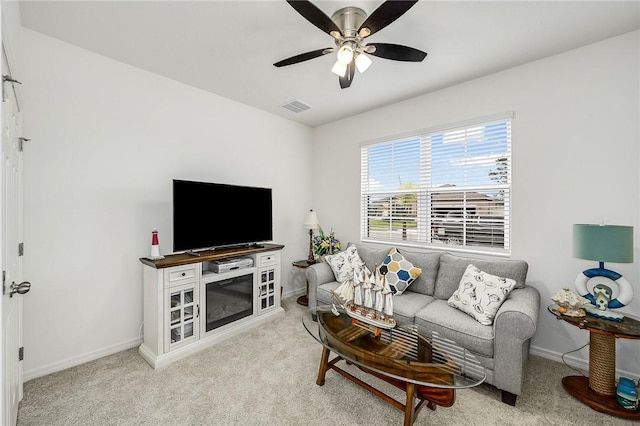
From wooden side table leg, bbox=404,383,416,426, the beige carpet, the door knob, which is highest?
the door knob

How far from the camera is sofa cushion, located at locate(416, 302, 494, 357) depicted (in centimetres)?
207

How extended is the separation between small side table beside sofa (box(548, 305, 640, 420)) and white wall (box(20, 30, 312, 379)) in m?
3.36

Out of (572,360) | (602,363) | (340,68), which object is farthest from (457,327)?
(340,68)

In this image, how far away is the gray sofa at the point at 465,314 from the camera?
195 cm

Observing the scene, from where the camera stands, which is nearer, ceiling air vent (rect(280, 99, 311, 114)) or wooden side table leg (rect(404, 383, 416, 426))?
wooden side table leg (rect(404, 383, 416, 426))

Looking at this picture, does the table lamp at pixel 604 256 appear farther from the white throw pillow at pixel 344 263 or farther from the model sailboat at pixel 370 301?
the white throw pillow at pixel 344 263

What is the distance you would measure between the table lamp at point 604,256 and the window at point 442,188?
0.77 meters

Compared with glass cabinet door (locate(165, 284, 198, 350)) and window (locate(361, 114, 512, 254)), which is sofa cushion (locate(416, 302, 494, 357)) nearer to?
window (locate(361, 114, 512, 254))

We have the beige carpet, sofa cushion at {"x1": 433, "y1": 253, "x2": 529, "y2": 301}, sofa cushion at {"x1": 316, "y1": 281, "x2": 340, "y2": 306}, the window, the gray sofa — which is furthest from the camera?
sofa cushion at {"x1": 316, "y1": 281, "x2": 340, "y2": 306}

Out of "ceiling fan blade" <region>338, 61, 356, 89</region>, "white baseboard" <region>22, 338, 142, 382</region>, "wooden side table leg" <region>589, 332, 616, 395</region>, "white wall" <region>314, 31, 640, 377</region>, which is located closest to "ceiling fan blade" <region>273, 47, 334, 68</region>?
"ceiling fan blade" <region>338, 61, 356, 89</region>

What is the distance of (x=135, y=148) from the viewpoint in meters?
2.76

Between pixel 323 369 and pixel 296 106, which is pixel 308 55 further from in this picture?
pixel 323 369

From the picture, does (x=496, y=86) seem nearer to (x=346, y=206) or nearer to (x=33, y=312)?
(x=346, y=206)

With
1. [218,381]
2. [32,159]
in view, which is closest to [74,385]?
[218,381]
